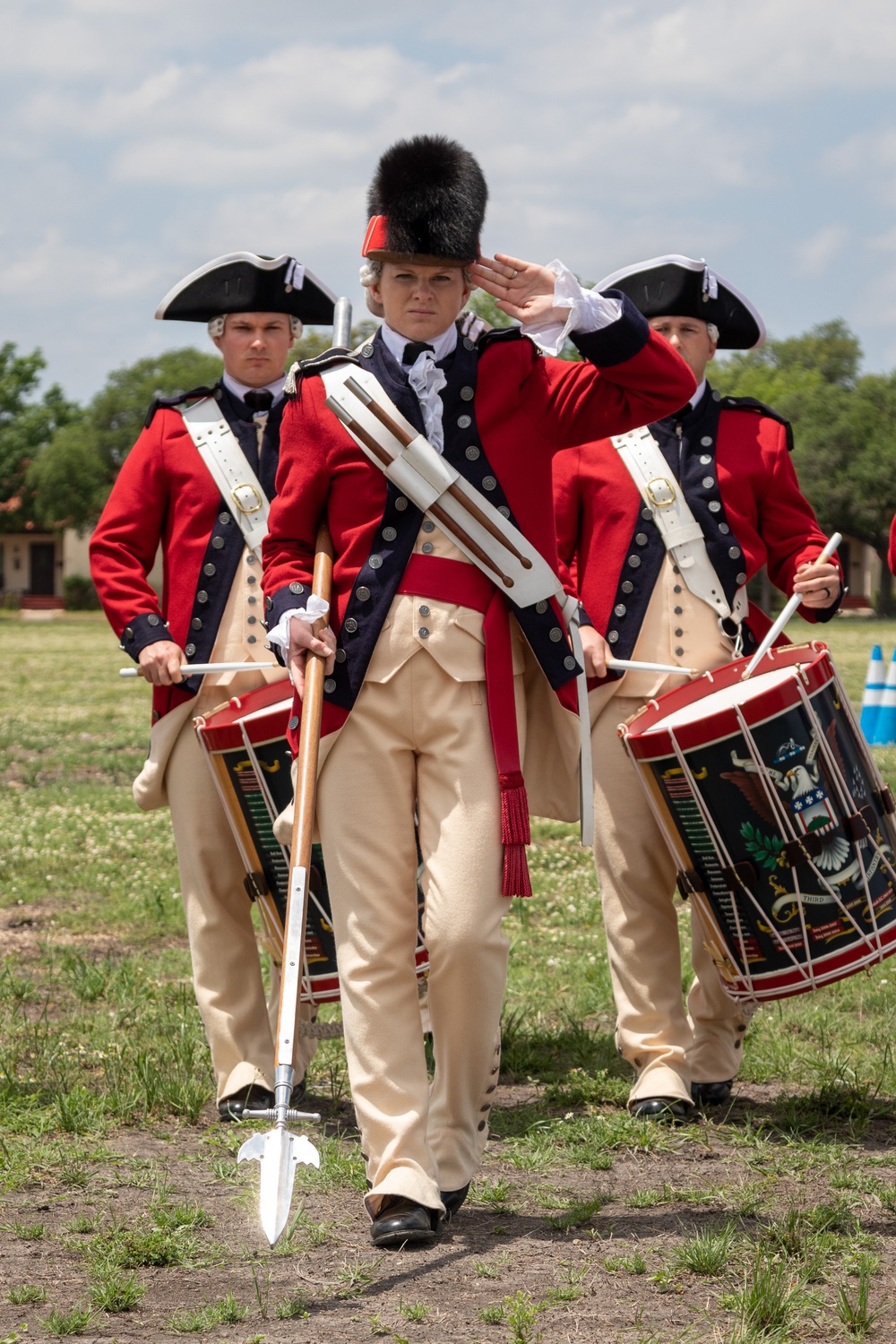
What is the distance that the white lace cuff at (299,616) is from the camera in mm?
4246

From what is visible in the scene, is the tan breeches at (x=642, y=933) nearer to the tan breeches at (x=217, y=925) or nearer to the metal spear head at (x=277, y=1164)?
the tan breeches at (x=217, y=925)

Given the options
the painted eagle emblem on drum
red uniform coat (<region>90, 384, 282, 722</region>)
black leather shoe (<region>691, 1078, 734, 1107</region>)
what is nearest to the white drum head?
the painted eagle emblem on drum

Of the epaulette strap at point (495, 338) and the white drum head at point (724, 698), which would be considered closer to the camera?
the epaulette strap at point (495, 338)

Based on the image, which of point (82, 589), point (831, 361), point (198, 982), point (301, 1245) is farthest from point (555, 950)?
point (831, 361)

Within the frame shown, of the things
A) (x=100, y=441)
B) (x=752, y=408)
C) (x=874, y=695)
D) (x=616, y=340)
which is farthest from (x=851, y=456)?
(x=616, y=340)

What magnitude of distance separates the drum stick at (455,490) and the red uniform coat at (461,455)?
8cm

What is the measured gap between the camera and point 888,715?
1528cm

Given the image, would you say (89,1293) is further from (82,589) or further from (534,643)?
(82,589)

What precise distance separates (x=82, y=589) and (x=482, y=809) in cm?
6603

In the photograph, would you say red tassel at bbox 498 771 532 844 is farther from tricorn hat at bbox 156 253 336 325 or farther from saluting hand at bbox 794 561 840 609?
tricorn hat at bbox 156 253 336 325

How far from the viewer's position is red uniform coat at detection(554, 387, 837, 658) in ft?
18.3

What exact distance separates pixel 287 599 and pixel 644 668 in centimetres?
145

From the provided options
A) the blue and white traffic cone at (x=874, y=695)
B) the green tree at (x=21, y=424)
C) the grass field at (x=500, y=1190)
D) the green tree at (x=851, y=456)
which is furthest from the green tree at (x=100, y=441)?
the grass field at (x=500, y=1190)

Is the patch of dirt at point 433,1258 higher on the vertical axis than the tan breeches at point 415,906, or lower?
lower
